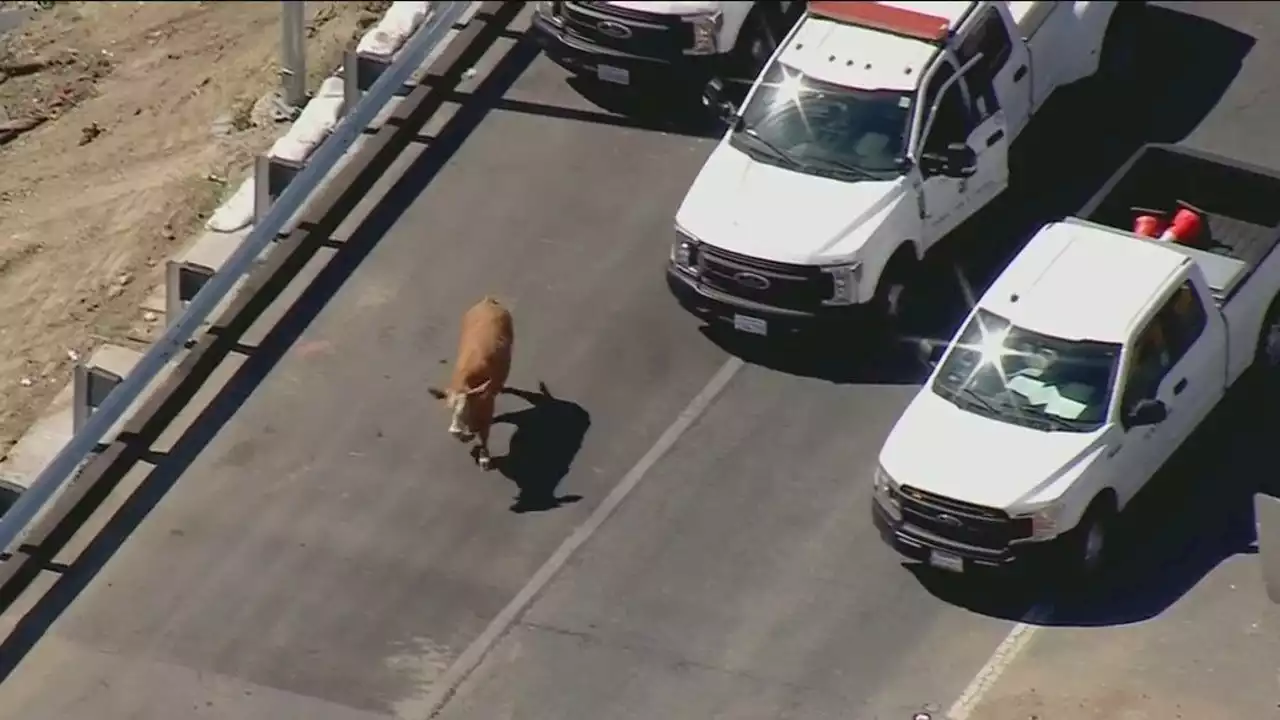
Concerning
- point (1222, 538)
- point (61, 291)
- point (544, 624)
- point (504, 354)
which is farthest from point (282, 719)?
point (1222, 538)

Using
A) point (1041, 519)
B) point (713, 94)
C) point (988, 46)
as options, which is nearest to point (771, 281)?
point (713, 94)

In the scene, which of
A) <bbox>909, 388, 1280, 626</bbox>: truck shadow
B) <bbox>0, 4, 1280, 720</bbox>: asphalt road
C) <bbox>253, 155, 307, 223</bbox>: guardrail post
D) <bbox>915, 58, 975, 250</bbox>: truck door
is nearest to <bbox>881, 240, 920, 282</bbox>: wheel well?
<bbox>915, 58, 975, 250</bbox>: truck door

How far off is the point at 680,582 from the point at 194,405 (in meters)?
4.55

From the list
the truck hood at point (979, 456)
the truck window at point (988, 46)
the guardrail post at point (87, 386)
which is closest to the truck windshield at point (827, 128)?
the truck window at point (988, 46)

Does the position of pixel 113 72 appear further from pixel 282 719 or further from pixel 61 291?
pixel 282 719

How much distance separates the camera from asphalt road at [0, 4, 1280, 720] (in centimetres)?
1825

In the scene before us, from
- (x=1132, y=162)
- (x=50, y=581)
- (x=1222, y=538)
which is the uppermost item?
(x=1132, y=162)

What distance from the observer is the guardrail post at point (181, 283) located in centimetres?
2138

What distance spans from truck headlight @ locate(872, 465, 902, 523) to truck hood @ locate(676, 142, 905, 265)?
2.34 metres

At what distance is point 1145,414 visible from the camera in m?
18.5

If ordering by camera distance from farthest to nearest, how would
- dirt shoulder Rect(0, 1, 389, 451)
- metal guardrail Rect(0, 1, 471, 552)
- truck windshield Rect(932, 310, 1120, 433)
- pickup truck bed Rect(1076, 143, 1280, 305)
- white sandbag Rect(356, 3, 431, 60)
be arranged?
1. white sandbag Rect(356, 3, 431, 60)
2. dirt shoulder Rect(0, 1, 389, 451)
3. pickup truck bed Rect(1076, 143, 1280, 305)
4. metal guardrail Rect(0, 1, 471, 552)
5. truck windshield Rect(932, 310, 1120, 433)

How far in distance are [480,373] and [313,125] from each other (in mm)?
4578

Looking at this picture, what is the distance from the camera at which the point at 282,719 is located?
18062 millimetres

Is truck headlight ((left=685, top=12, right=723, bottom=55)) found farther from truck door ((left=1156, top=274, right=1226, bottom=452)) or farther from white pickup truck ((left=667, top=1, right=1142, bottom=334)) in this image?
truck door ((left=1156, top=274, right=1226, bottom=452))
